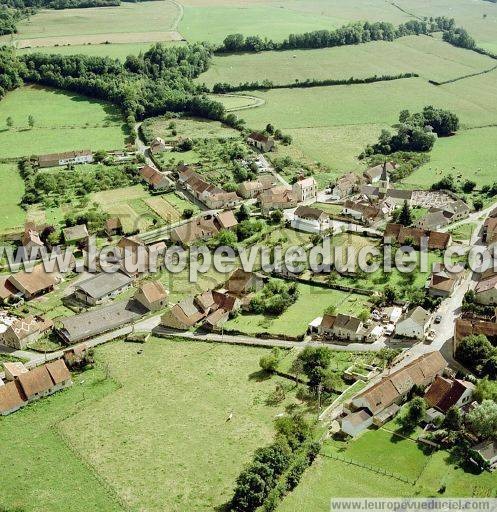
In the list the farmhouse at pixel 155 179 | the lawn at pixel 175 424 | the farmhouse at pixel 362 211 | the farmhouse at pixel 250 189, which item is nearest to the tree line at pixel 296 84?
the farmhouse at pixel 155 179

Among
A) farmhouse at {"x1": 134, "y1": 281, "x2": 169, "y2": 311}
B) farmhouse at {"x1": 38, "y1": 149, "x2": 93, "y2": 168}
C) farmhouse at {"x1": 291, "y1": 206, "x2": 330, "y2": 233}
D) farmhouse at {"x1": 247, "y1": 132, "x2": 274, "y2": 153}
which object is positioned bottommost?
farmhouse at {"x1": 134, "y1": 281, "x2": 169, "y2": 311}

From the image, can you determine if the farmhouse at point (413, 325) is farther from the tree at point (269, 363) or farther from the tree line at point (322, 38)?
the tree line at point (322, 38)

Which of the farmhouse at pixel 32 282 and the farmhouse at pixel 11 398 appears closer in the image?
the farmhouse at pixel 11 398

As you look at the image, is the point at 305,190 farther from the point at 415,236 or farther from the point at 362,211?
the point at 415,236

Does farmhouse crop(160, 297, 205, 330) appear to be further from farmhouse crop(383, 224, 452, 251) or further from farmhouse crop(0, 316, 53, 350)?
farmhouse crop(383, 224, 452, 251)

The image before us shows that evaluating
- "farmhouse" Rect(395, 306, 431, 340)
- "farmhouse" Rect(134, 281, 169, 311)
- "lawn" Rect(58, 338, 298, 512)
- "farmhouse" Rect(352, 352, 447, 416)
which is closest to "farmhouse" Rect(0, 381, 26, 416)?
"lawn" Rect(58, 338, 298, 512)
